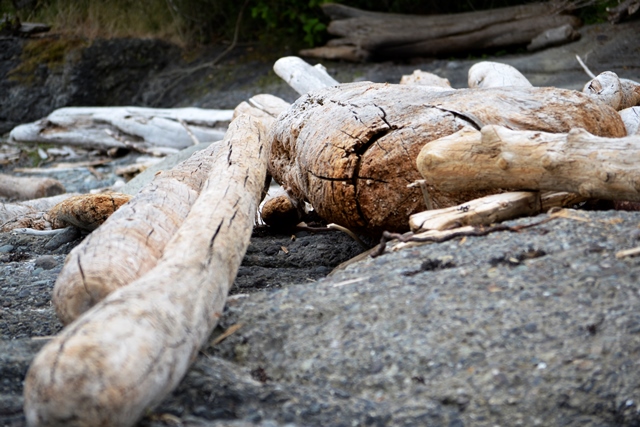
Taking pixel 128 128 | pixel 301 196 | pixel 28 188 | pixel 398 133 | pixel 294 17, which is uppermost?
pixel 294 17

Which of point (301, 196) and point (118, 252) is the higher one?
point (118, 252)

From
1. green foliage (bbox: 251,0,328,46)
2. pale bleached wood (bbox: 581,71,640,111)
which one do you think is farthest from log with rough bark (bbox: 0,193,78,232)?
green foliage (bbox: 251,0,328,46)

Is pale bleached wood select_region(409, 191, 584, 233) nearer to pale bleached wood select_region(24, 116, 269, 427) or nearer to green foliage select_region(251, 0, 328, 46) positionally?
pale bleached wood select_region(24, 116, 269, 427)

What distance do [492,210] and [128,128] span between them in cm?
847

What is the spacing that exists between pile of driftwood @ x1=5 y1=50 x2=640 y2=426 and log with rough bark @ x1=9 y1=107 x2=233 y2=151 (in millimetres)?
5378

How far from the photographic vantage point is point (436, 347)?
255 centimetres

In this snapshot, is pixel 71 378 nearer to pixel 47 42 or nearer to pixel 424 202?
pixel 424 202

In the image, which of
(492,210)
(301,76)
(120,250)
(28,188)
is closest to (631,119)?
(492,210)

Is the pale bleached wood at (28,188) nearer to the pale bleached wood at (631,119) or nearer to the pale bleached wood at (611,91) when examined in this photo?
the pale bleached wood at (611,91)

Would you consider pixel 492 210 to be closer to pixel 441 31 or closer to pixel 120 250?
pixel 120 250

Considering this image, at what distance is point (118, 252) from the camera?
2.88 meters

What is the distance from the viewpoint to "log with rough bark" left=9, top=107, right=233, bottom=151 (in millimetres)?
10312

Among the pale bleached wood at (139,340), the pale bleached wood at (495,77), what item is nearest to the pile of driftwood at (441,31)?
the pale bleached wood at (495,77)

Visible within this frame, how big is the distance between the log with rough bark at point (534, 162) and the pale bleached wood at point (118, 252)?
4.23 feet
